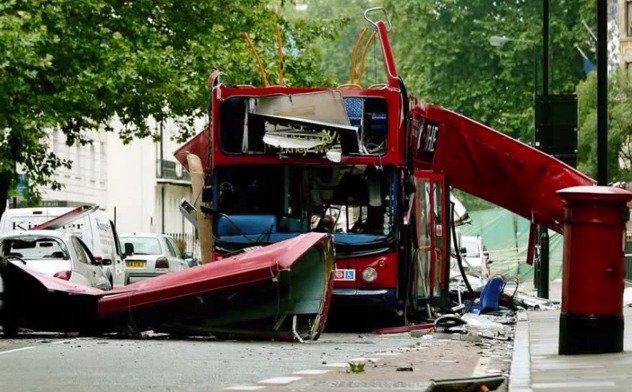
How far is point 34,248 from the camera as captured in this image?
2803cm

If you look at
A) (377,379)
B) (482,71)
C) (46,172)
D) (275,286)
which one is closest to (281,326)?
(275,286)

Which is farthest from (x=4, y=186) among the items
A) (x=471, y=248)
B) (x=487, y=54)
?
(x=487, y=54)

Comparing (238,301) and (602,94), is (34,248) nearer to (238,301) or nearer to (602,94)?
(238,301)

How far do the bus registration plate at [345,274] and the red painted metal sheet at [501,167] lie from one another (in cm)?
262

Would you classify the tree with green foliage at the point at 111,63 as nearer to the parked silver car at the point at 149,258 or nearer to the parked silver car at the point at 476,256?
the parked silver car at the point at 149,258

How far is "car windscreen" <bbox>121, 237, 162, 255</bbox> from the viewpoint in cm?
4303

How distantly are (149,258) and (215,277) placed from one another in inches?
860

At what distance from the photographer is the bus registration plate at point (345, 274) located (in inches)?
953

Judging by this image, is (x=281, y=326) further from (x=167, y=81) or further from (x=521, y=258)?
(x=521, y=258)

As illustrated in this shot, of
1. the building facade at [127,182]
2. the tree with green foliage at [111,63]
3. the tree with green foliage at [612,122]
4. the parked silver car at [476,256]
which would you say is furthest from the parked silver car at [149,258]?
the building facade at [127,182]

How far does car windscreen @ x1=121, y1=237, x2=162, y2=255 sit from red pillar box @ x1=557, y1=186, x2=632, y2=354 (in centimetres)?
2670

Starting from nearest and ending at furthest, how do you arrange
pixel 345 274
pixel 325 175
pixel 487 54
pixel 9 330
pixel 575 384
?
pixel 575 384 < pixel 9 330 < pixel 325 175 < pixel 345 274 < pixel 487 54

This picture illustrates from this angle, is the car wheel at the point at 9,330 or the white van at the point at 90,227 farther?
the white van at the point at 90,227

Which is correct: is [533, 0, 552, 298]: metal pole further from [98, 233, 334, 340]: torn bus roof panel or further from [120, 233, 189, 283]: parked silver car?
[98, 233, 334, 340]: torn bus roof panel
